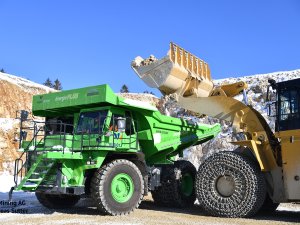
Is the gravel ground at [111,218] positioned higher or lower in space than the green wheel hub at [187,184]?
lower

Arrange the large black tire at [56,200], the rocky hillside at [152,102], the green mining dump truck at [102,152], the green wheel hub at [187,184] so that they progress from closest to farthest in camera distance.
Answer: the green mining dump truck at [102,152], the large black tire at [56,200], the green wheel hub at [187,184], the rocky hillside at [152,102]

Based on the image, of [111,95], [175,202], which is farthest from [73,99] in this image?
[175,202]

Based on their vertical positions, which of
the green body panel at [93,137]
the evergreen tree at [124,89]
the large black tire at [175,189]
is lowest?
the large black tire at [175,189]

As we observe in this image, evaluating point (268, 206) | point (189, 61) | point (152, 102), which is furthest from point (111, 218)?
point (152, 102)

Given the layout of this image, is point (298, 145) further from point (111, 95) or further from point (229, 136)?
point (229, 136)

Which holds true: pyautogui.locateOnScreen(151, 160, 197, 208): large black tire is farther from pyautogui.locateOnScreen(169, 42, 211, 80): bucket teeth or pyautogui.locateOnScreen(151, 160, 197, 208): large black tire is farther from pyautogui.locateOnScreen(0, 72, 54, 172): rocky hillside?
pyautogui.locateOnScreen(0, 72, 54, 172): rocky hillside

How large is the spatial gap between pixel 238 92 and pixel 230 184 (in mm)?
2838

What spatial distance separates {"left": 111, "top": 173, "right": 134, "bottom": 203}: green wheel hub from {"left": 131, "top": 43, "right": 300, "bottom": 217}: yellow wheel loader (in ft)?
5.92

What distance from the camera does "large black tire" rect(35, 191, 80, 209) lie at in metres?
11.5

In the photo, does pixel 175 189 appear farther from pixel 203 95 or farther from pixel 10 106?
pixel 10 106

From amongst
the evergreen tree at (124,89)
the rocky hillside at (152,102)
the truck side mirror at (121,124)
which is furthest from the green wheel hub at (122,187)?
the evergreen tree at (124,89)

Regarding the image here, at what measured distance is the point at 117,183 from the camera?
10.3m

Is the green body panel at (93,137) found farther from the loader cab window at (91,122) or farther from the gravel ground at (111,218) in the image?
the gravel ground at (111,218)

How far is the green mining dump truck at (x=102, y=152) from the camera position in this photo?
32.3 ft
